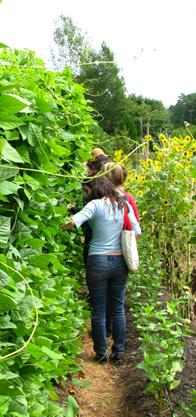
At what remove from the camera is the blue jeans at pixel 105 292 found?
3.53 metres

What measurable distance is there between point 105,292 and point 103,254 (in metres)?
0.33

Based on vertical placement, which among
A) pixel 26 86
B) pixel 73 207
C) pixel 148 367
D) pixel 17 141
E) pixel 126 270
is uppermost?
pixel 26 86

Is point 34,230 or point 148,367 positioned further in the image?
point 148,367

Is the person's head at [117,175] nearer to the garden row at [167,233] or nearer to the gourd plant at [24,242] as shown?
the garden row at [167,233]

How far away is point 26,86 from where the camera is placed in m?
1.70

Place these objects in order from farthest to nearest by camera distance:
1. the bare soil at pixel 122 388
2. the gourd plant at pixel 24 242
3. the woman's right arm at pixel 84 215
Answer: the woman's right arm at pixel 84 215 → the bare soil at pixel 122 388 → the gourd plant at pixel 24 242

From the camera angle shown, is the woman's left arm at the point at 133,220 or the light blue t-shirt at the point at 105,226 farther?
the woman's left arm at the point at 133,220

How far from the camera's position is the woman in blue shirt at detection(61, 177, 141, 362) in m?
3.52

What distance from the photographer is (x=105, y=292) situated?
363 cm

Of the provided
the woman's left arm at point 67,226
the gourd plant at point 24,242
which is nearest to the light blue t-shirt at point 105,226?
the woman's left arm at point 67,226

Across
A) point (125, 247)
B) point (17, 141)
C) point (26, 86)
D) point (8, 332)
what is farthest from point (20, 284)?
point (125, 247)

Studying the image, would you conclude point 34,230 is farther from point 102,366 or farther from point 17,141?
point 102,366

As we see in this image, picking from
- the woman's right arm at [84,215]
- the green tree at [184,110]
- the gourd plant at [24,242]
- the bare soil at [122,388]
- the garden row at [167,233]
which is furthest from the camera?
the green tree at [184,110]

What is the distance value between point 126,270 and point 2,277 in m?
2.51
